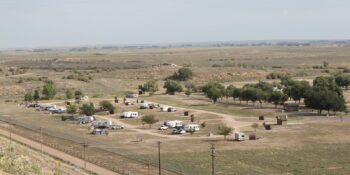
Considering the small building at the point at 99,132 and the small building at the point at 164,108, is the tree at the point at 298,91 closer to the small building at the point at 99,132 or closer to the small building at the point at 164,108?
the small building at the point at 164,108

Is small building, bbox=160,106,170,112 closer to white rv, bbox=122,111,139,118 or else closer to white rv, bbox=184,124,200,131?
white rv, bbox=122,111,139,118

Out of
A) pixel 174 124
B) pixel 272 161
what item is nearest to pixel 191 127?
pixel 174 124

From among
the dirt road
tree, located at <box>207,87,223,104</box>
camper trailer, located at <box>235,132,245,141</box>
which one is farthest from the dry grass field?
tree, located at <box>207,87,223,104</box>

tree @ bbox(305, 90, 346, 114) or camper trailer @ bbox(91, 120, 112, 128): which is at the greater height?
tree @ bbox(305, 90, 346, 114)

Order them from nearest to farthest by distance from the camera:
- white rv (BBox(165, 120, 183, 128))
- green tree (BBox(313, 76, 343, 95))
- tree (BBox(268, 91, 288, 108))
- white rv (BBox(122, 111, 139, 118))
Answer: white rv (BBox(165, 120, 183, 128))
white rv (BBox(122, 111, 139, 118))
green tree (BBox(313, 76, 343, 95))
tree (BBox(268, 91, 288, 108))

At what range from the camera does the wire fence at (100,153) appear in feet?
148

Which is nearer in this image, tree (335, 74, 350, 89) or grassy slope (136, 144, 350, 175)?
grassy slope (136, 144, 350, 175)

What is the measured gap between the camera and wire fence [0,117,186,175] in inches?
1778

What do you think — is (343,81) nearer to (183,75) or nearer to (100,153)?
(183,75)

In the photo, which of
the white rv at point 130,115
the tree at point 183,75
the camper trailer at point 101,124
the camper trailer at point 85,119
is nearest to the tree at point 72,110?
the camper trailer at point 85,119

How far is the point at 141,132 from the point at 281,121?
1801 cm

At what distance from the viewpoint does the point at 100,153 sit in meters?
53.4

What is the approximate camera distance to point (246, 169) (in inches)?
1780

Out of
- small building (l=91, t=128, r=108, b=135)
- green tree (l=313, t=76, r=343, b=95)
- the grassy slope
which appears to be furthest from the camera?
green tree (l=313, t=76, r=343, b=95)
